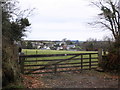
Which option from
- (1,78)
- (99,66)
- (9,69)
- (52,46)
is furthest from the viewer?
(52,46)

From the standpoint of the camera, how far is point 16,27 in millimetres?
13641

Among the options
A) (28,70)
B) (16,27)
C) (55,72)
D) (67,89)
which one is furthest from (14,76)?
(16,27)

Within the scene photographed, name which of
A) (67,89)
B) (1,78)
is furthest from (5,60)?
(67,89)

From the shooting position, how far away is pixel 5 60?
5.59m

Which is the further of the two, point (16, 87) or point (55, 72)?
point (55, 72)

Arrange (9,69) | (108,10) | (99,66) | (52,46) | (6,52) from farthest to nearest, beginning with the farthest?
1. (108,10)
2. (52,46)
3. (99,66)
4. (6,52)
5. (9,69)

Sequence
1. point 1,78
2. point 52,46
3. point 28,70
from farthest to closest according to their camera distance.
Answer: point 52,46, point 28,70, point 1,78

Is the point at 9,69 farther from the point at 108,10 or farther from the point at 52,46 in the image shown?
the point at 108,10

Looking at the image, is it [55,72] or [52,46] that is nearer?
[55,72]

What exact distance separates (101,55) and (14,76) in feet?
20.8

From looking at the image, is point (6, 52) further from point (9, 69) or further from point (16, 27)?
point (16, 27)

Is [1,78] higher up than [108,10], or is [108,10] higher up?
[108,10]

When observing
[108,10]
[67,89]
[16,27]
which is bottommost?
[67,89]

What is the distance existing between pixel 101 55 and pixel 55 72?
344 cm
